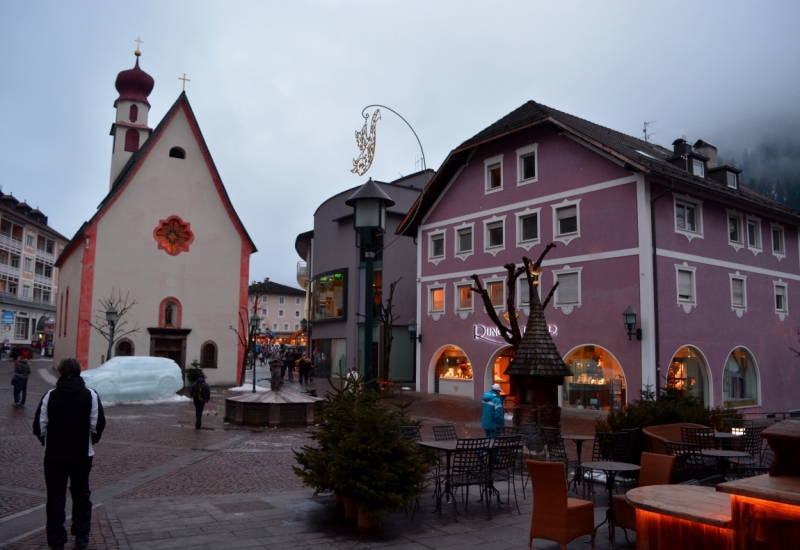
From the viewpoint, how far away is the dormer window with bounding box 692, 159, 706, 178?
92.3ft

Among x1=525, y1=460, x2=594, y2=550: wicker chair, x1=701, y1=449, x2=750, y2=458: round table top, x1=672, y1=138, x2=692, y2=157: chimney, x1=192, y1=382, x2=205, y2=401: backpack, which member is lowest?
x1=525, y1=460, x2=594, y2=550: wicker chair

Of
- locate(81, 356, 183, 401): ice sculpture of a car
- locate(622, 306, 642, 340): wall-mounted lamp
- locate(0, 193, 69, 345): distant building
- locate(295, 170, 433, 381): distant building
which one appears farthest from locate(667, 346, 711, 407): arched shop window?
locate(0, 193, 69, 345): distant building

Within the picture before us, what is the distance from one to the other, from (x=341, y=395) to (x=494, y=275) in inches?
824

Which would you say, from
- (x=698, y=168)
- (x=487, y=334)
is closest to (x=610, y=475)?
(x=487, y=334)

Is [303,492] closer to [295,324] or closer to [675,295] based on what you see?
[675,295]

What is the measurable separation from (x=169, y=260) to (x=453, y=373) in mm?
17510

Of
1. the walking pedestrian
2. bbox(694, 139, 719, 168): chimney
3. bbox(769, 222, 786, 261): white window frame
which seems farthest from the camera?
bbox(694, 139, 719, 168): chimney

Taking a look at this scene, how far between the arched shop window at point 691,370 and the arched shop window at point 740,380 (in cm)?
116

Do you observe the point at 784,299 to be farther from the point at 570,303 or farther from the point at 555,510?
the point at 555,510

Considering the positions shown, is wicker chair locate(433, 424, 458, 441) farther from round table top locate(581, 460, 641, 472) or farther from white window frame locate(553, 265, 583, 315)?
white window frame locate(553, 265, 583, 315)

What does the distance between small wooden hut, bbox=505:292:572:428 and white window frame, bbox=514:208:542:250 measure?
1370 centimetres

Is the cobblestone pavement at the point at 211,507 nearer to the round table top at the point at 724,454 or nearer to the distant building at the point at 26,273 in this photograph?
the round table top at the point at 724,454

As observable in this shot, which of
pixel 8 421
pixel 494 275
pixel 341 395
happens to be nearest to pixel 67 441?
pixel 341 395

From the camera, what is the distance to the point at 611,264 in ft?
80.4
